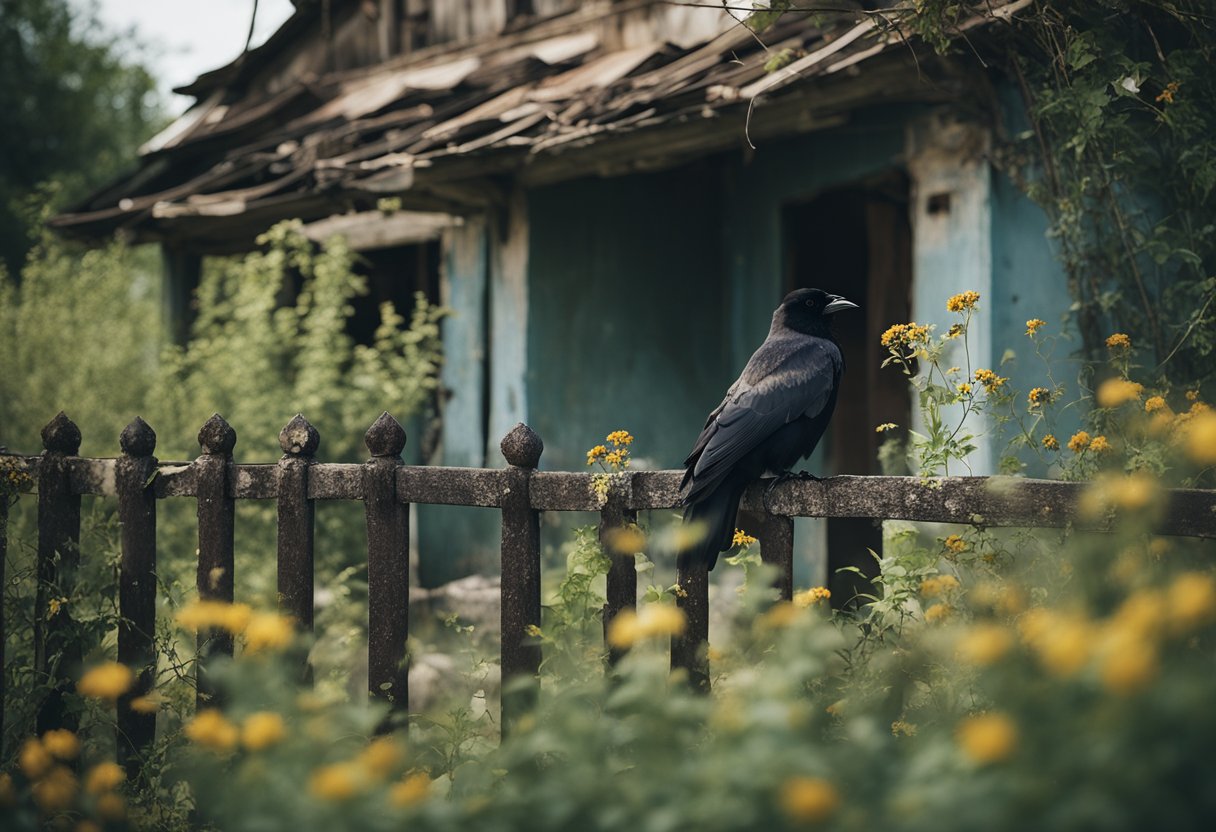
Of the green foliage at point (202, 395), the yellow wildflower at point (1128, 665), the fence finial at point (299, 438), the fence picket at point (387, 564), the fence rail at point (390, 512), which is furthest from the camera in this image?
the green foliage at point (202, 395)

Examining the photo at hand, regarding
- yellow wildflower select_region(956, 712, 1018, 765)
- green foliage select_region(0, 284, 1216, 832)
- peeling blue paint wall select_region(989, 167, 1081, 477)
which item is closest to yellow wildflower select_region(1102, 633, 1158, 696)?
green foliage select_region(0, 284, 1216, 832)

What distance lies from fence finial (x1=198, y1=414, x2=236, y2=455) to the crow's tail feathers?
146 cm

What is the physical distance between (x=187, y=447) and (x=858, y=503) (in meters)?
5.05

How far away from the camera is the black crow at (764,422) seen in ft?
9.71

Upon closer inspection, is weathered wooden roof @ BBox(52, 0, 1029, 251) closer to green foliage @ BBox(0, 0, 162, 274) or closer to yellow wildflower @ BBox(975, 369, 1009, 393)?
yellow wildflower @ BBox(975, 369, 1009, 393)

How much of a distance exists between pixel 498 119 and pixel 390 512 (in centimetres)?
324

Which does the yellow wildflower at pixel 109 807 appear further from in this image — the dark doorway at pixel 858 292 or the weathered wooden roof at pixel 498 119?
the dark doorway at pixel 858 292

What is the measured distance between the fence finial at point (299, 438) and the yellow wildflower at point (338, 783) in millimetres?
1900

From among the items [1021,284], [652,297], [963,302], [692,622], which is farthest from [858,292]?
[692,622]

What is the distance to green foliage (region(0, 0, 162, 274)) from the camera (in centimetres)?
1772

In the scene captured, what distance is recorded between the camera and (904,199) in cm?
569

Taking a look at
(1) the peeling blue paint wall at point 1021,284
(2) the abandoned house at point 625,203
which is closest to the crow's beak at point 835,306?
(2) the abandoned house at point 625,203

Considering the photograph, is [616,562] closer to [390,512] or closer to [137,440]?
[390,512]

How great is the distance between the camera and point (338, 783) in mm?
1491
